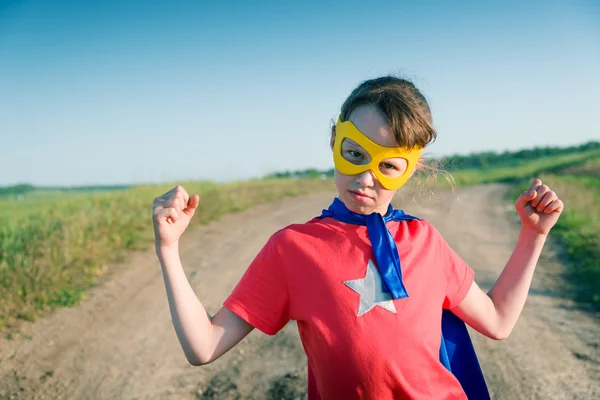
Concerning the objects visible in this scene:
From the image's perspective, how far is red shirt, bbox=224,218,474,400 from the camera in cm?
172

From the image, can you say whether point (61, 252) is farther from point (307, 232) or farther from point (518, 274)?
point (518, 274)

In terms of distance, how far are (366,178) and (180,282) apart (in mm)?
716

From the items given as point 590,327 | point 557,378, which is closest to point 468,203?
point 590,327

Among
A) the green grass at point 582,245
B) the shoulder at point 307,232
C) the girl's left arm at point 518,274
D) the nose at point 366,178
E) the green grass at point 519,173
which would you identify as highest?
the nose at point 366,178

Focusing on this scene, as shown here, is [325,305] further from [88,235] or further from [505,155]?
[505,155]

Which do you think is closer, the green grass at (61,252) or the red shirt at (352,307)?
the red shirt at (352,307)

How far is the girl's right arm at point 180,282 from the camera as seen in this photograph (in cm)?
167

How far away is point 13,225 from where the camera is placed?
6543 millimetres

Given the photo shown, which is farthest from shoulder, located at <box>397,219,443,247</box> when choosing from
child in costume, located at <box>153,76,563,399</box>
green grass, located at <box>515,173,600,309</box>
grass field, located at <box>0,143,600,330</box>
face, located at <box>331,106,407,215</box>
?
green grass, located at <box>515,173,600,309</box>

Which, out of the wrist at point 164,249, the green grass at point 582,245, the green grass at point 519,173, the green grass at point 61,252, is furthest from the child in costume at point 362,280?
the green grass at point 519,173

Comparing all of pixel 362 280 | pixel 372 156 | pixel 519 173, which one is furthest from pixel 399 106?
pixel 519 173

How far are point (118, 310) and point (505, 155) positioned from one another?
52.3 meters

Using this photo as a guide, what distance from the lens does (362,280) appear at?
5.81 ft

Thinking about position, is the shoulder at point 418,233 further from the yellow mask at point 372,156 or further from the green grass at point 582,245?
the green grass at point 582,245
